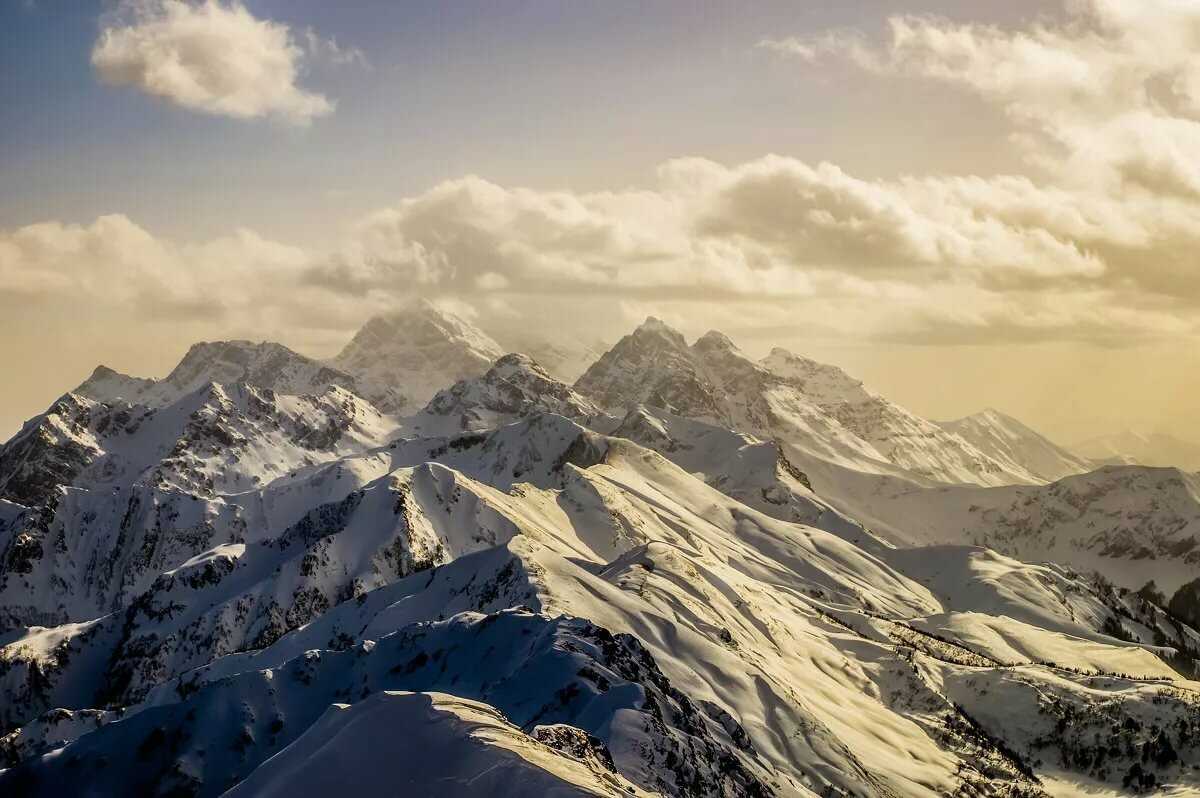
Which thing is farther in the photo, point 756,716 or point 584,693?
point 756,716

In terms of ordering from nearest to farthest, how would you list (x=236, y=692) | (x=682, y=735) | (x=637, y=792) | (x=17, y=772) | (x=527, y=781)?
(x=527, y=781) < (x=637, y=792) < (x=682, y=735) < (x=17, y=772) < (x=236, y=692)

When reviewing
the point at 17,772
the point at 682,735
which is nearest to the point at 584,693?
the point at 682,735

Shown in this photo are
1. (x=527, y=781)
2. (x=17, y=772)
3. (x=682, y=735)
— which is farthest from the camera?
(x=17, y=772)

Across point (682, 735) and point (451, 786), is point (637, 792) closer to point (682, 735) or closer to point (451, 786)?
point (451, 786)

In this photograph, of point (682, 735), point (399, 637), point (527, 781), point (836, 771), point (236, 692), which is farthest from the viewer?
point (836, 771)

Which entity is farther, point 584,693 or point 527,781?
point 584,693

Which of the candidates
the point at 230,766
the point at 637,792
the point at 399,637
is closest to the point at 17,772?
the point at 230,766

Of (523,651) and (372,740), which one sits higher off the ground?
(372,740)

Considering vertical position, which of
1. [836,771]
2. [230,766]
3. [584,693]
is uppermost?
[584,693]

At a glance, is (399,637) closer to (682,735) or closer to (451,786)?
(682,735)
